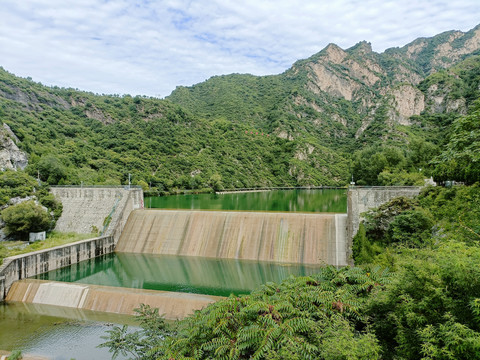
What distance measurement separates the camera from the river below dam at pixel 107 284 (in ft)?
36.3

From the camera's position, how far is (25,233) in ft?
77.9

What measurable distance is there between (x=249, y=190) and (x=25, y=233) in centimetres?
5338

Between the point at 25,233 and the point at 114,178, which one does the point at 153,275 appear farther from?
the point at 114,178

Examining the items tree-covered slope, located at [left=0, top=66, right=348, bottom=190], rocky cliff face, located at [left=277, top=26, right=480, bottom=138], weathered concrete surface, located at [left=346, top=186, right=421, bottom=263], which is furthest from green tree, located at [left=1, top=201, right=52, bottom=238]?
rocky cliff face, located at [left=277, top=26, right=480, bottom=138]

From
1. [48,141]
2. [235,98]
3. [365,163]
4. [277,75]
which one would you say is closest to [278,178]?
[365,163]

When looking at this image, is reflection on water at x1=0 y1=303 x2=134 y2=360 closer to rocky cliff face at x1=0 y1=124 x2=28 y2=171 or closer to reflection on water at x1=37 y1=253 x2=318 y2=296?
reflection on water at x1=37 y1=253 x2=318 y2=296

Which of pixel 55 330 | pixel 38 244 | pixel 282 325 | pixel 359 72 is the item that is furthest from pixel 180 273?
pixel 359 72

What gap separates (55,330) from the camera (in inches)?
474

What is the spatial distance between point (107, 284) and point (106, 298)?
3830 mm

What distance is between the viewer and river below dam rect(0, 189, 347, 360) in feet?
36.3

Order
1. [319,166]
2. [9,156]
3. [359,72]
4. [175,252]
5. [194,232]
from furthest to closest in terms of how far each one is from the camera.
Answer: [359,72], [319,166], [9,156], [194,232], [175,252]

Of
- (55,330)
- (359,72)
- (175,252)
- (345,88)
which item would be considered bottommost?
(175,252)

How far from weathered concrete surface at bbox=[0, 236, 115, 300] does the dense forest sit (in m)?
5.42

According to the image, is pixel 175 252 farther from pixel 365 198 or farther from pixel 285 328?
pixel 285 328
